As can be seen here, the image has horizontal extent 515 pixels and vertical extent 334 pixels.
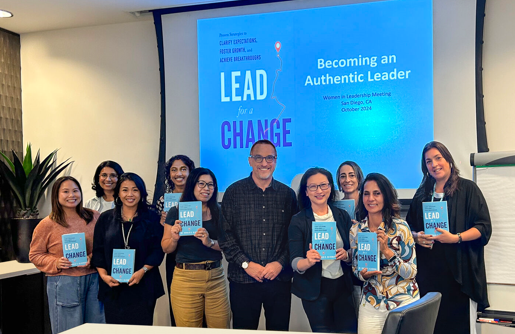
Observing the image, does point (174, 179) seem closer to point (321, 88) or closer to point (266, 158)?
point (266, 158)

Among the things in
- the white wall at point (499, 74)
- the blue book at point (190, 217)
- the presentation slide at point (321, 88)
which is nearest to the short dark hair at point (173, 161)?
the presentation slide at point (321, 88)

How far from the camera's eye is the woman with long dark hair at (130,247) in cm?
326

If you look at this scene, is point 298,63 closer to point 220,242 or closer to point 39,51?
point 220,242

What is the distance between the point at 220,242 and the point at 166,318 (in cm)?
177

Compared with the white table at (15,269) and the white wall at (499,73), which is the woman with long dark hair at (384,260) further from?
the white table at (15,269)

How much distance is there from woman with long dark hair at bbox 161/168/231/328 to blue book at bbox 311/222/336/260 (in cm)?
75

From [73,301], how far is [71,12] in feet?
9.04

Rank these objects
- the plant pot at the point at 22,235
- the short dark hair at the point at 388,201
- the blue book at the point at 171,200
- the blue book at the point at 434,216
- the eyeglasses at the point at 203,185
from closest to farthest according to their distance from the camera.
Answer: the short dark hair at the point at 388,201 → the blue book at the point at 434,216 → the eyeglasses at the point at 203,185 → the blue book at the point at 171,200 → the plant pot at the point at 22,235

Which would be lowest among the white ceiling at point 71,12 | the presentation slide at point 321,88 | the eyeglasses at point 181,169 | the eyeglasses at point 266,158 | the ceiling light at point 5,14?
the eyeglasses at point 181,169

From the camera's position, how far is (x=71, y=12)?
4539mm

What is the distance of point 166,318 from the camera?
4.62 m

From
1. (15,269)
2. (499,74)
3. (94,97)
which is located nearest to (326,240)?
(499,74)

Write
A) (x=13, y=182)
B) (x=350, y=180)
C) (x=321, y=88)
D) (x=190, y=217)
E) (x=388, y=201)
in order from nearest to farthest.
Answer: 1. (x=388, y=201)
2. (x=190, y=217)
3. (x=350, y=180)
4. (x=321, y=88)
5. (x=13, y=182)

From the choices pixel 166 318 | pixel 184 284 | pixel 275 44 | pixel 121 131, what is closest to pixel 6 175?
pixel 121 131
